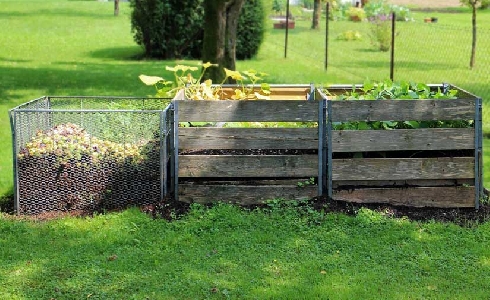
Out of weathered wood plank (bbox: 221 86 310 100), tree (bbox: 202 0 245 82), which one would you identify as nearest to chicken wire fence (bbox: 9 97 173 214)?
weathered wood plank (bbox: 221 86 310 100)

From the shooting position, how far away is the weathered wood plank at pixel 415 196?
6801mm

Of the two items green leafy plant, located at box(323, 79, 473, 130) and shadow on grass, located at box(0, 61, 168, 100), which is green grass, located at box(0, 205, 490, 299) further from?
shadow on grass, located at box(0, 61, 168, 100)

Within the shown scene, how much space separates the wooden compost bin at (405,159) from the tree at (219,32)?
767 centimetres

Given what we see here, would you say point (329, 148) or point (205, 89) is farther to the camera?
point (205, 89)

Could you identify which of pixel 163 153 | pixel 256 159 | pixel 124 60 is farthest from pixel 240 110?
pixel 124 60

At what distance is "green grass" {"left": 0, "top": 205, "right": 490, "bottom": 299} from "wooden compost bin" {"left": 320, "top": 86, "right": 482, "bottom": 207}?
1.15ft

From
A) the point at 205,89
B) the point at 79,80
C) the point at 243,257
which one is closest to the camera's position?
the point at 243,257

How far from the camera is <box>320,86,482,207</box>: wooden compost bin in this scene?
6.75 metres

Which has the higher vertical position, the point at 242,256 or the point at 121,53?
the point at 121,53

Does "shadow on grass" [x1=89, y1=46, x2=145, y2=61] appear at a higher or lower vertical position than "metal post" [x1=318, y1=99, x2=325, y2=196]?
higher

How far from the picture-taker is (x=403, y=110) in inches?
266

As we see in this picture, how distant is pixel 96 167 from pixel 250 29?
53.2 feet

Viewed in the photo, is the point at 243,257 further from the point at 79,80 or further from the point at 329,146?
the point at 79,80

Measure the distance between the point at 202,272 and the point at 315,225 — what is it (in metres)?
1.32
